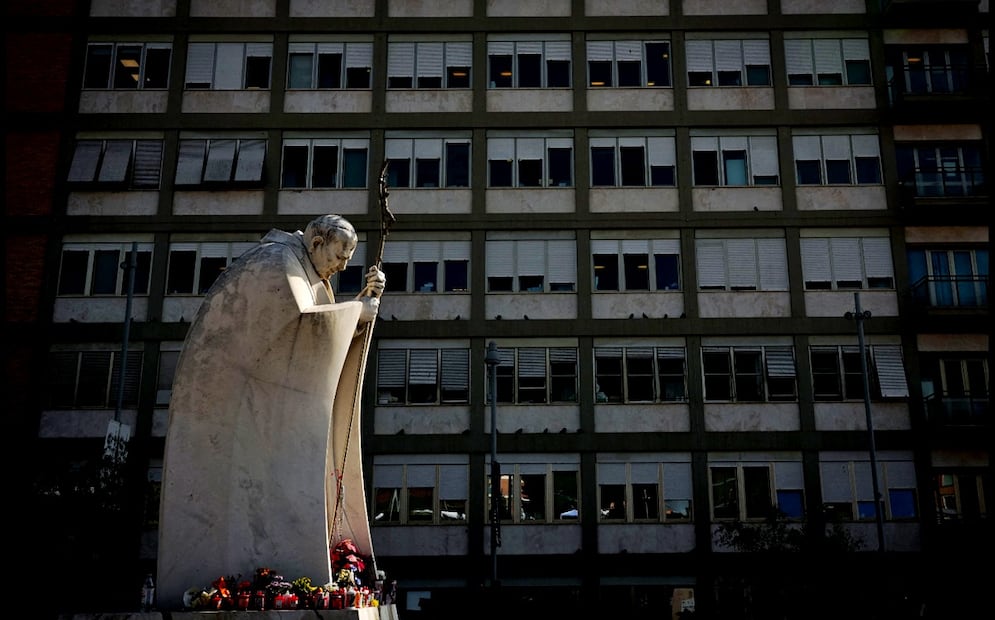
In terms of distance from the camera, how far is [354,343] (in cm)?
915

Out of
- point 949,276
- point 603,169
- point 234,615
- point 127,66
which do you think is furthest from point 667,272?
point 234,615

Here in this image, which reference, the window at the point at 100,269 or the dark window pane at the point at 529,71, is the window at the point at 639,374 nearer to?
the dark window pane at the point at 529,71

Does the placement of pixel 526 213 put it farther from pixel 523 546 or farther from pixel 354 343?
pixel 354 343

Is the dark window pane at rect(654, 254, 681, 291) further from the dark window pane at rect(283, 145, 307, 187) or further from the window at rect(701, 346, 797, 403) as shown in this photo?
the dark window pane at rect(283, 145, 307, 187)

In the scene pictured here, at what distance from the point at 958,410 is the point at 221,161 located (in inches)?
1060

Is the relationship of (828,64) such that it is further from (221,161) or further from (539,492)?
(221,161)

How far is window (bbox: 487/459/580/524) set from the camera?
105ft

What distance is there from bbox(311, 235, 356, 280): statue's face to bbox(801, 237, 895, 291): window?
27.9 m

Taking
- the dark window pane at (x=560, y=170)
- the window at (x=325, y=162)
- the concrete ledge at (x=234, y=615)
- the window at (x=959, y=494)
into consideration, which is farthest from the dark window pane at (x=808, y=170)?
the concrete ledge at (x=234, y=615)

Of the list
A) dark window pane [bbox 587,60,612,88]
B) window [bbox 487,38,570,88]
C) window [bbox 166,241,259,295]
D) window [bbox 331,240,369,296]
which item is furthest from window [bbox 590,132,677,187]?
window [bbox 166,241,259,295]

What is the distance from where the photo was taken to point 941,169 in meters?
33.9

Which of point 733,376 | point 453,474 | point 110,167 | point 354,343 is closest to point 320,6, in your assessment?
point 110,167

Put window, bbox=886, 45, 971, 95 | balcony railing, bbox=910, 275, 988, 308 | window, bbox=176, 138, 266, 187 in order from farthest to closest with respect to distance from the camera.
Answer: window, bbox=886, 45, 971, 95 → window, bbox=176, 138, 266, 187 → balcony railing, bbox=910, 275, 988, 308

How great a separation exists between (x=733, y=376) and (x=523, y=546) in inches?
363
